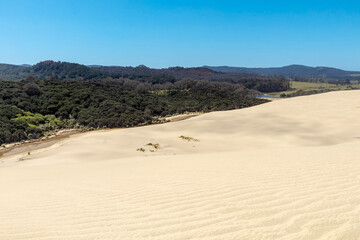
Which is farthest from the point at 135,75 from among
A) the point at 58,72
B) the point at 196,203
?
the point at 196,203

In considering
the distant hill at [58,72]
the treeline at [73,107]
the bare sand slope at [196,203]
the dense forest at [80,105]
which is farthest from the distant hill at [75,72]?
the bare sand slope at [196,203]

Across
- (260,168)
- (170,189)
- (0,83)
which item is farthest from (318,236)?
(0,83)

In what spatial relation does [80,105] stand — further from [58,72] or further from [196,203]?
[58,72]

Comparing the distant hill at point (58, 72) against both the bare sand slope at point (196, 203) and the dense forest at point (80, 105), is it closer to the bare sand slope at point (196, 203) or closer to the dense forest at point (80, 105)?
the dense forest at point (80, 105)

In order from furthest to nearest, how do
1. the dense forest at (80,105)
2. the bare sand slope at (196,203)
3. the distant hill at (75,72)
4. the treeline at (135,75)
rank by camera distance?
the distant hill at (75,72), the treeline at (135,75), the dense forest at (80,105), the bare sand slope at (196,203)

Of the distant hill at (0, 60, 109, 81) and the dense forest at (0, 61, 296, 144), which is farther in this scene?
the distant hill at (0, 60, 109, 81)

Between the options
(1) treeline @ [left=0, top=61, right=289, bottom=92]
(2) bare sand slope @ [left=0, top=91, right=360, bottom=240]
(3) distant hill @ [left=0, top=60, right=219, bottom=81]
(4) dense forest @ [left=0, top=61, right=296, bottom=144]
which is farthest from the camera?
(3) distant hill @ [left=0, top=60, right=219, bottom=81]

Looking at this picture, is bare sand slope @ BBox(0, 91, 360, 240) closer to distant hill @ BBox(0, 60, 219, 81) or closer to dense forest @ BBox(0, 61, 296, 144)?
dense forest @ BBox(0, 61, 296, 144)

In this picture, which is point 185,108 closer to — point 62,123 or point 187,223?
point 62,123

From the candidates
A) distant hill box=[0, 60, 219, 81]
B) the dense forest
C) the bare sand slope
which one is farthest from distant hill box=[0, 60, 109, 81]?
the bare sand slope

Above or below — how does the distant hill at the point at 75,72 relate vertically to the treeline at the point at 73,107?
above

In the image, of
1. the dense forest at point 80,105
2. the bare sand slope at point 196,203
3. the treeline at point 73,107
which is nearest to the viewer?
the bare sand slope at point 196,203
